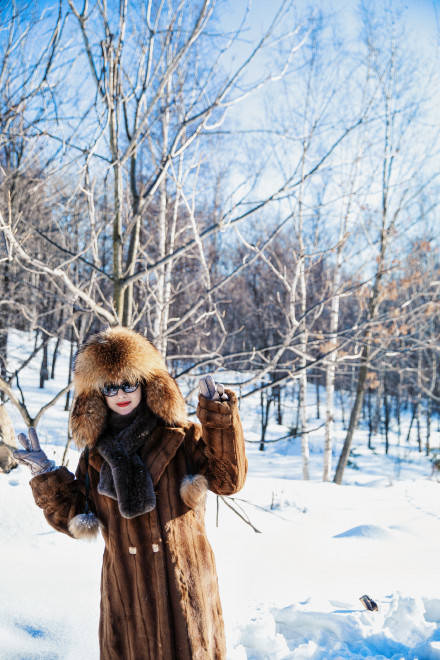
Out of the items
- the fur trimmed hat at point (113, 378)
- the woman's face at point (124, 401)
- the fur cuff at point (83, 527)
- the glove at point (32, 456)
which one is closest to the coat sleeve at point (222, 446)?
the fur trimmed hat at point (113, 378)

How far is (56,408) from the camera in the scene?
14.7 meters

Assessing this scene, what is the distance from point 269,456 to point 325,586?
11.6m

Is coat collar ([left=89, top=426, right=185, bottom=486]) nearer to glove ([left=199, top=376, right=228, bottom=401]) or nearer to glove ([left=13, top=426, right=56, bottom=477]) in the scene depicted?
glove ([left=13, top=426, right=56, bottom=477])

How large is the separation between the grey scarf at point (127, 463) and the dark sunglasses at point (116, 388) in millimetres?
100

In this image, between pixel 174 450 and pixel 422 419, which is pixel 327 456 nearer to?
pixel 174 450

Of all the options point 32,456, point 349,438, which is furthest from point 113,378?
point 349,438

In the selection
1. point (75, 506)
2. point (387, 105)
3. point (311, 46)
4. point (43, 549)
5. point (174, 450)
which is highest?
point (387, 105)

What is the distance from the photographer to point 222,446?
4.79ft

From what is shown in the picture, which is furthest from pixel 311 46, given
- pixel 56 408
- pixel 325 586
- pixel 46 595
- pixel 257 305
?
pixel 56 408

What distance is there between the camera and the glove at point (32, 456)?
1.58 metres

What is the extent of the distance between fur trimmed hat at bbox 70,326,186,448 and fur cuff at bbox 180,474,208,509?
8.0 inches

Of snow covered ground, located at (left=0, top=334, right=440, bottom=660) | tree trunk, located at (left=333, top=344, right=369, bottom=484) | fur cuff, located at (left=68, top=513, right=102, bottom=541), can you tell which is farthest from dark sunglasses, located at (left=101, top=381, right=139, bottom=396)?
tree trunk, located at (left=333, top=344, right=369, bottom=484)

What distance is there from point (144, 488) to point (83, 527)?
10.8 inches

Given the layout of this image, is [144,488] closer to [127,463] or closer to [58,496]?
[127,463]
